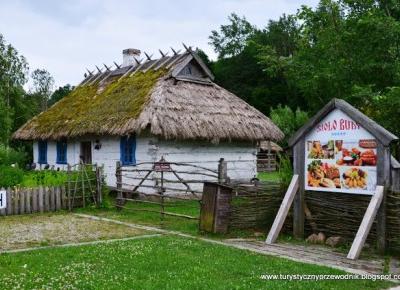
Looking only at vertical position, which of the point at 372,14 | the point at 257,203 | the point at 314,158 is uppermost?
the point at 372,14

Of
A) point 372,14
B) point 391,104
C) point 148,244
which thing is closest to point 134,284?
point 148,244

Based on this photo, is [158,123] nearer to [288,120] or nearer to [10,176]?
[10,176]

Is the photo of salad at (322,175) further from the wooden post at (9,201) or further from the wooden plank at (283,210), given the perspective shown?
the wooden post at (9,201)

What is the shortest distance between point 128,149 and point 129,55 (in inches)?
325

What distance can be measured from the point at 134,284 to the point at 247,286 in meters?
1.42

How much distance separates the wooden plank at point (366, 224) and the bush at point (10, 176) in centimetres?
1026

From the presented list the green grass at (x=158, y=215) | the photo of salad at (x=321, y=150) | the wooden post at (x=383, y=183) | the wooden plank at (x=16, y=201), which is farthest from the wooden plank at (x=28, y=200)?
the wooden post at (x=383, y=183)

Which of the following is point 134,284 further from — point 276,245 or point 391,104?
point 391,104

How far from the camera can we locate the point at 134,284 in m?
6.36

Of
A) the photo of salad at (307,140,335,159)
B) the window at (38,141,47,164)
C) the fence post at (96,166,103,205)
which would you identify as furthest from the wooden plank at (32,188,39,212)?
the window at (38,141,47,164)

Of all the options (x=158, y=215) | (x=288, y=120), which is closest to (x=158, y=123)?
(x=158, y=215)

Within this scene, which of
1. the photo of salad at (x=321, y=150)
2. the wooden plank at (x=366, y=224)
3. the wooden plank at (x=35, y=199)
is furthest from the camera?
the wooden plank at (x=35, y=199)

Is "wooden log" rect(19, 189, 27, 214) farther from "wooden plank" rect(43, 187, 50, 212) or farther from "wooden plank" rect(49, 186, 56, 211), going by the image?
"wooden plank" rect(49, 186, 56, 211)

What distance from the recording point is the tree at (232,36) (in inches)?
2426
